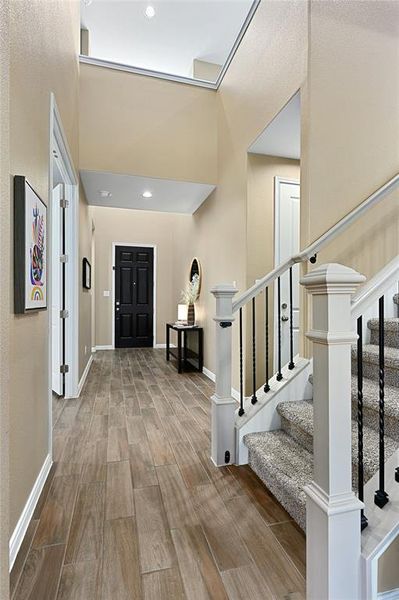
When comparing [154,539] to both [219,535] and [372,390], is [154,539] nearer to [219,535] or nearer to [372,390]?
[219,535]

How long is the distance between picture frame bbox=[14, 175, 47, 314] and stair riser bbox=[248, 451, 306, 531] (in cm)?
155

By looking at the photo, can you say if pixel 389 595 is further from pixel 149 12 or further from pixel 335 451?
pixel 149 12

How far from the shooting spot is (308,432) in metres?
1.83

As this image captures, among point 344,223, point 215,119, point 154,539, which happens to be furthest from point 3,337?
point 215,119

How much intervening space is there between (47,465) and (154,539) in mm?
926

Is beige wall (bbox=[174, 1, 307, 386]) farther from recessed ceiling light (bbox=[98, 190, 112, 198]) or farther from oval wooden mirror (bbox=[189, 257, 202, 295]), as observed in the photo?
recessed ceiling light (bbox=[98, 190, 112, 198])

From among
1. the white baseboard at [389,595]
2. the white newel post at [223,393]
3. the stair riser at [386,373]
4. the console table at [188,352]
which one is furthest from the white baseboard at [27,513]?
the console table at [188,352]

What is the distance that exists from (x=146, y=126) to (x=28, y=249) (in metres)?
2.92

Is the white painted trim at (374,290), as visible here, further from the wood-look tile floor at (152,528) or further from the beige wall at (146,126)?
the beige wall at (146,126)

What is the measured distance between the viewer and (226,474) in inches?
78.5

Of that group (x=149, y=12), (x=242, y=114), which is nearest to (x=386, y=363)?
(x=242, y=114)

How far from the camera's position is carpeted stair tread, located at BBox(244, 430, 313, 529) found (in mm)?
1579

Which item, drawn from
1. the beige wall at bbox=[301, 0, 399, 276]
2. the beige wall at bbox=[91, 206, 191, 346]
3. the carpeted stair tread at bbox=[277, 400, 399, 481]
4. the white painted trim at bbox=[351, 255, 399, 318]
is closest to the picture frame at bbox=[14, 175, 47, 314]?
the white painted trim at bbox=[351, 255, 399, 318]

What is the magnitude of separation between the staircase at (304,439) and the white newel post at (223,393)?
0.14m
